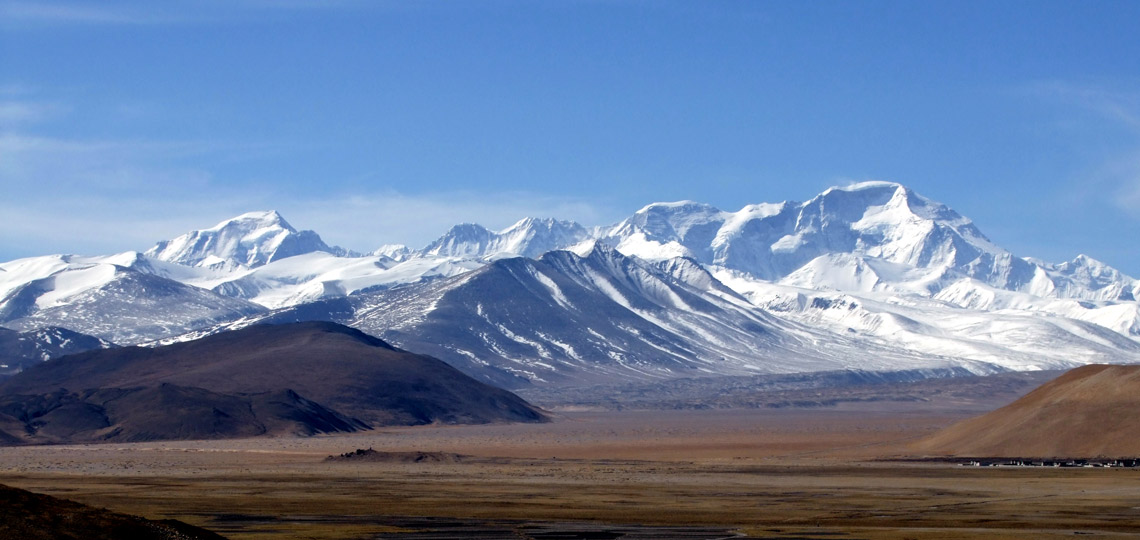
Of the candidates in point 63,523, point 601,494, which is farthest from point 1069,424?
point 63,523

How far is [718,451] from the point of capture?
548ft

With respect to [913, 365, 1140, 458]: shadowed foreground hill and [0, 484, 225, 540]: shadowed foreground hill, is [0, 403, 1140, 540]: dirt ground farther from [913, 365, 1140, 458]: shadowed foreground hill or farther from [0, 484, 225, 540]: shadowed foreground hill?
[0, 484, 225, 540]: shadowed foreground hill

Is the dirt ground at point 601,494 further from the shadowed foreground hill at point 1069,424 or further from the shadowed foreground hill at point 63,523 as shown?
the shadowed foreground hill at point 63,523

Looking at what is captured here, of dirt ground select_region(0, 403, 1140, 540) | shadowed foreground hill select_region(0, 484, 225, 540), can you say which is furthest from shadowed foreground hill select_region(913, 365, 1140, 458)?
shadowed foreground hill select_region(0, 484, 225, 540)

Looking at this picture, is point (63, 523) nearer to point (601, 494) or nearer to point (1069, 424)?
point (601, 494)

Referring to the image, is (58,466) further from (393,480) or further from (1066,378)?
(1066,378)

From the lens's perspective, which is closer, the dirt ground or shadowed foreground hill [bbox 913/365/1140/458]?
the dirt ground

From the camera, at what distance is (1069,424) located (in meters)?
130

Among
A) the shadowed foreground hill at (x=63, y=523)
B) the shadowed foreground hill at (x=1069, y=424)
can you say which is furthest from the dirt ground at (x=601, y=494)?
the shadowed foreground hill at (x=63, y=523)

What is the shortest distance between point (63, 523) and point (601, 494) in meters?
50.2

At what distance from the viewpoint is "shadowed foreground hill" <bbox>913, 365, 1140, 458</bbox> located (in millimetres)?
125375

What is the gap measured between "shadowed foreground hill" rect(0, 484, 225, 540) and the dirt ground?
13.7 meters

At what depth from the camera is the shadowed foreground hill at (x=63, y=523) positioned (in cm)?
5069

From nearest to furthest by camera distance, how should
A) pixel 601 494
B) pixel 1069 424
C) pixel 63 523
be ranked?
pixel 63 523 → pixel 601 494 → pixel 1069 424
